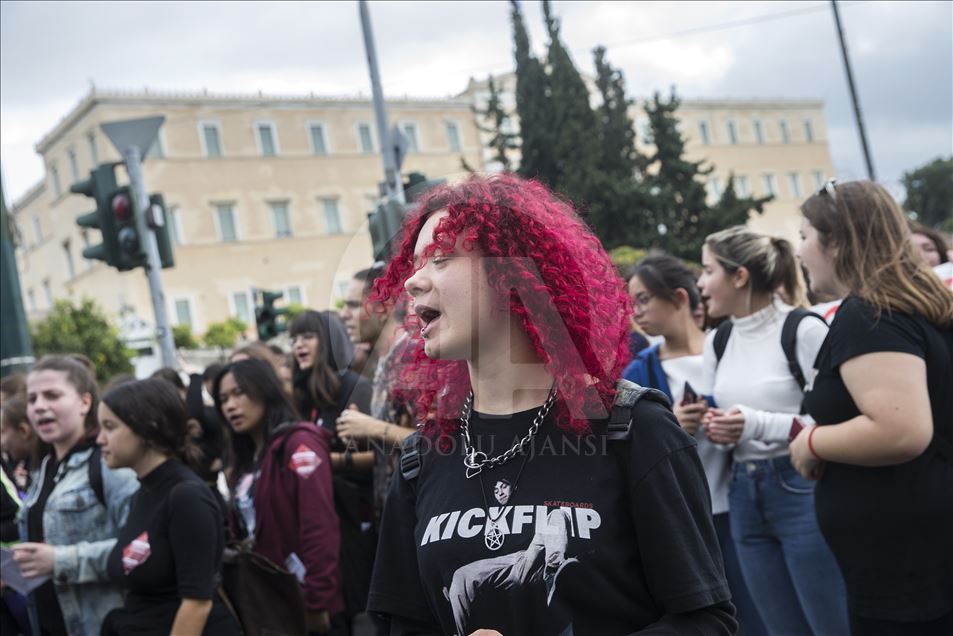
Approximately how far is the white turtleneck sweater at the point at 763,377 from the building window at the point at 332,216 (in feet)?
158

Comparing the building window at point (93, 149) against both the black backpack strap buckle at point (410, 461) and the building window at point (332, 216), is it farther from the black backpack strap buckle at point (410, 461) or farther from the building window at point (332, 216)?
the black backpack strap buckle at point (410, 461)

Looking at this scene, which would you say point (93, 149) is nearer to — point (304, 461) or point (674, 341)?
point (304, 461)

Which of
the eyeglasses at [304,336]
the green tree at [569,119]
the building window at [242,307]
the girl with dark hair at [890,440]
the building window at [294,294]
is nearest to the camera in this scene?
the girl with dark hair at [890,440]

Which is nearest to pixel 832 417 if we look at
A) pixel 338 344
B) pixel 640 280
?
pixel 640 280

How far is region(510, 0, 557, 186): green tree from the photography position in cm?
3625

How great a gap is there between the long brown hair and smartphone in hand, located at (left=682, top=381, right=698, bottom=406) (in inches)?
41.2

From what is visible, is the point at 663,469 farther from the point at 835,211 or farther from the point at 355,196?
the point at 355,196

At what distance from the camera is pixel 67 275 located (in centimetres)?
5328

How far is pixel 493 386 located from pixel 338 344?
8.14 ft

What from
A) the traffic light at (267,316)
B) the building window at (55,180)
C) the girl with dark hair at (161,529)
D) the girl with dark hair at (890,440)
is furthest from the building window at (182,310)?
the girl with dark hair at (890,440)

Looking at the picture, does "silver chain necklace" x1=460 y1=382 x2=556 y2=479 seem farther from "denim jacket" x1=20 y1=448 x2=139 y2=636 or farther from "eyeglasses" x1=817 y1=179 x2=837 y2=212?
"denim jacket" x1=20 y1=448 x2=139 y2=636

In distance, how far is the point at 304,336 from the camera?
539 cm

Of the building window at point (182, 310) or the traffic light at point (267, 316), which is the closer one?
the traffic light at point (267, 316)

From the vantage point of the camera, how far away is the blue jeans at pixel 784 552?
3660 millimetres
